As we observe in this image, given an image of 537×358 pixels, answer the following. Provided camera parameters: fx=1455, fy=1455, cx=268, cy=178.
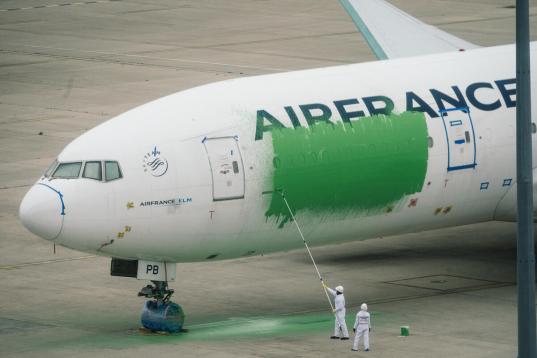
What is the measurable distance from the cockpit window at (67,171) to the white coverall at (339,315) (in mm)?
5613

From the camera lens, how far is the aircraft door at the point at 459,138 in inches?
1297

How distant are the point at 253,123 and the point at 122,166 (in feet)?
10.1

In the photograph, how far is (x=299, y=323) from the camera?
102ft

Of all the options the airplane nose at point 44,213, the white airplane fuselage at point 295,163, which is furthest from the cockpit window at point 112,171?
the airplane nose at point 44,213

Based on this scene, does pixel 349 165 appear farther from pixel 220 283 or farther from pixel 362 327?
pixel 220 283

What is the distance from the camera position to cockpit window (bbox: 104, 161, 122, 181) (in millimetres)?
29016

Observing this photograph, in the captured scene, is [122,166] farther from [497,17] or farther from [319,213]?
[497,17]

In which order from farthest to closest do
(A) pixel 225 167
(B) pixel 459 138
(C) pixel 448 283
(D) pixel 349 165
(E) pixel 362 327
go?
(C) pixel 448 283
(B) pixel 459 138
(D) pixel 349 165
(A) pixel 225 167
(E) pixel 362 327

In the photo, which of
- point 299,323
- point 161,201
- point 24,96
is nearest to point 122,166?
point 161,201

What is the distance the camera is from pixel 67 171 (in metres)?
29.2

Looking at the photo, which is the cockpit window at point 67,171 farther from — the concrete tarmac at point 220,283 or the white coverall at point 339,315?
the white coverall at point 339,315

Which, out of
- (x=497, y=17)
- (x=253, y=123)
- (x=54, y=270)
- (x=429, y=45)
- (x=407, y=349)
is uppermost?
(x=497, y=17)

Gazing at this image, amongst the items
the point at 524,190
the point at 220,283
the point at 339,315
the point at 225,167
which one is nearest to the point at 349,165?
the point at 225,167

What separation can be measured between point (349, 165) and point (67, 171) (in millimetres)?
6167
